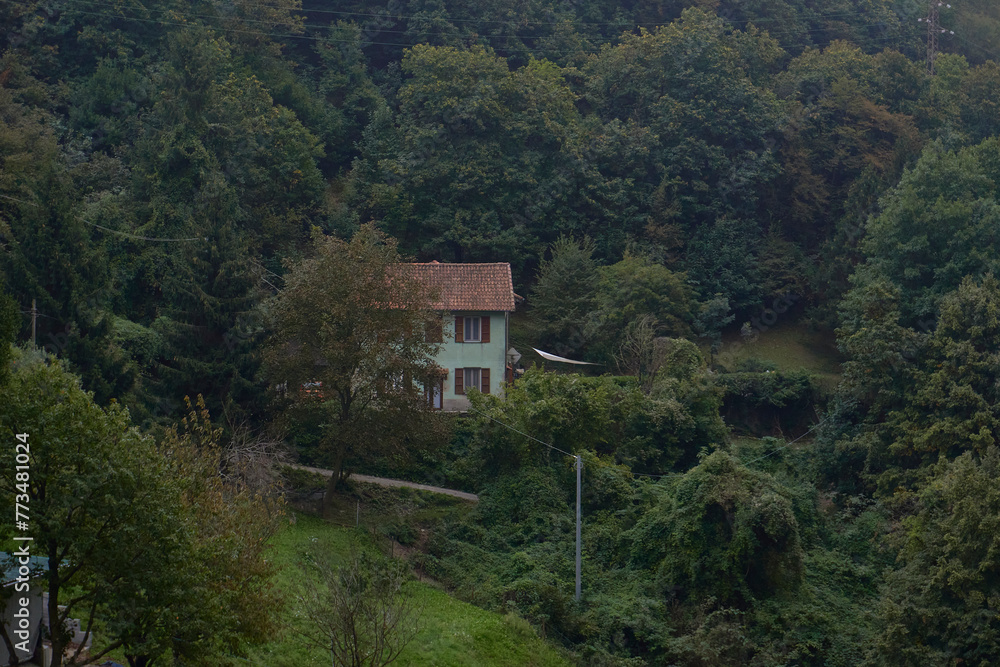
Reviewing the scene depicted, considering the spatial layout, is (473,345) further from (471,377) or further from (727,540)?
(727,540)

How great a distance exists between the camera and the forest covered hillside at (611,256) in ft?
100

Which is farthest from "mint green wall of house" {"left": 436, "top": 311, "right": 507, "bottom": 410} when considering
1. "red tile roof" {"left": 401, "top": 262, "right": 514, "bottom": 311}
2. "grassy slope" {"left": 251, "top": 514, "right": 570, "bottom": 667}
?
"grassy slope" {"left": 251, "top": 514, "right": 570, "bottom": 667}

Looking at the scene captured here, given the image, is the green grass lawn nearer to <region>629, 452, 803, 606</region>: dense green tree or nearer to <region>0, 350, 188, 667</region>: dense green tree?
<region>629, 452, 803, 606</region>: dense green tree

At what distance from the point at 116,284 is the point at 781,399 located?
2780 centimetres

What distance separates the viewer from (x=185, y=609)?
15.7 m

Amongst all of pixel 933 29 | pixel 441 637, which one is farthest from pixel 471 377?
pixel 933 29

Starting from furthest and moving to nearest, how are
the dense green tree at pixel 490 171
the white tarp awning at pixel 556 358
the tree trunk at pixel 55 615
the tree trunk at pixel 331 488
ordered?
1. the dense green tree at pixel 490 171
2. the white tarp awning at pixel 556 358
3. the tree trunk at pixel 331 488
4. the tree trunk at pixel 55 615

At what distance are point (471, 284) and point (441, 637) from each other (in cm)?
1925

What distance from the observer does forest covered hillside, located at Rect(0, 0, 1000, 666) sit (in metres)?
30.6

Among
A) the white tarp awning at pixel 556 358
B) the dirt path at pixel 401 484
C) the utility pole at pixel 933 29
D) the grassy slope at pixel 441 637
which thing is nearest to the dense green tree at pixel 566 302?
the white tarp awning at pixel 556 358

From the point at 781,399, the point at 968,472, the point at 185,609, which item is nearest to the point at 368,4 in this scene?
the point at 781,399

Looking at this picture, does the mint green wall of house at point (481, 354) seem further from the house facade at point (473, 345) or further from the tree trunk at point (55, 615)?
the tree trunk at point (55, 615)

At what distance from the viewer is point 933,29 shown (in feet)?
199

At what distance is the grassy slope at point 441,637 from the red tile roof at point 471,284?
13.4 m
